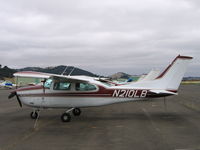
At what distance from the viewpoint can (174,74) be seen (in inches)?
420

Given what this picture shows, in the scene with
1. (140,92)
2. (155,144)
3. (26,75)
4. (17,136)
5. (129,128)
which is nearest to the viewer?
(155,144)

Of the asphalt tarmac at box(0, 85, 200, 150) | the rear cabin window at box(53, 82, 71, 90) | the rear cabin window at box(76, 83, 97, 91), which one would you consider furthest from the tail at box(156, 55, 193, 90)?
the rear cabin window at box(53, 82, 71, 90)

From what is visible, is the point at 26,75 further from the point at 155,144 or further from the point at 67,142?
the point at 155,144

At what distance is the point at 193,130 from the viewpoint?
8.09m

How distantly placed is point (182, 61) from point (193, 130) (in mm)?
3534

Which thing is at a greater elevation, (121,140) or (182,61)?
(182,61)

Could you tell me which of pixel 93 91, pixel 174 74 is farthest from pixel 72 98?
pixel 174 74

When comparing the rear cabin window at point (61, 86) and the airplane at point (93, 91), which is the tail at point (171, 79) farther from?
the rear cabin window at point (61, 86)

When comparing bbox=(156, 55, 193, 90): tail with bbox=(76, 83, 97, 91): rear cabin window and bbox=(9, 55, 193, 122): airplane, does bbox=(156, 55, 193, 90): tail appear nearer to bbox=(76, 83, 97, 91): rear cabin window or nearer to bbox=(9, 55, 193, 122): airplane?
bbox=(9, 55, 193, 122): airplane

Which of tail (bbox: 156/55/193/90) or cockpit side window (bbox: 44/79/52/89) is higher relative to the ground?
tail (bbox: 156/55/193/90)

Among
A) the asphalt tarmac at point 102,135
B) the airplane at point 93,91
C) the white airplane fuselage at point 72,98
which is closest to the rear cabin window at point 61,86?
the airplane at point 93,91

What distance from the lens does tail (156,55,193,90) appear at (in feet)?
34.6

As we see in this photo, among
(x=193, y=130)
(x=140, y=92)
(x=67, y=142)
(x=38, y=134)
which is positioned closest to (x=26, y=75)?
(x=38, y=134)

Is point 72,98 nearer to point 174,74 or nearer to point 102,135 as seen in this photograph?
point 102,135
